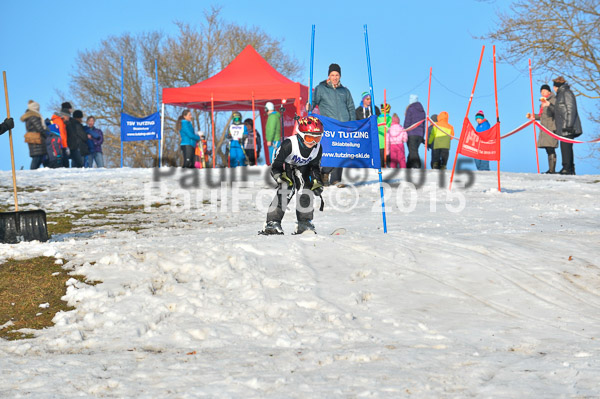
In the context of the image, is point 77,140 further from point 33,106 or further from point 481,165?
point 481,165

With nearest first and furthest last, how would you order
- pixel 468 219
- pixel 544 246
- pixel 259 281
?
pixel 259 281 → pixel 544 246 → pixel 468 219

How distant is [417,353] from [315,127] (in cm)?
390

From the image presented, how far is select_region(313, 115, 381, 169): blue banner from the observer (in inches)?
373

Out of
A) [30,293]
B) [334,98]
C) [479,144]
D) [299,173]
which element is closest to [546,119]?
[479,144]

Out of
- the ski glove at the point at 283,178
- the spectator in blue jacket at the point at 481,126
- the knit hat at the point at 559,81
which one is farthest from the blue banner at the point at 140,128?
the ski glove at the point at 283,178

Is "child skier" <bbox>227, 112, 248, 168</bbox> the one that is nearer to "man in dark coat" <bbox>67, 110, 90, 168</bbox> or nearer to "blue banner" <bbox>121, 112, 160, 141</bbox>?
"blue banner" <bbox>121, 112, 160, 141</bbox>

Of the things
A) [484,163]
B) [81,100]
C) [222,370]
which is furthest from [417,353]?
[81,100]

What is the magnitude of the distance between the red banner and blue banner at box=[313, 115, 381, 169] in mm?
3933

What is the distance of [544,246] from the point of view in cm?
733

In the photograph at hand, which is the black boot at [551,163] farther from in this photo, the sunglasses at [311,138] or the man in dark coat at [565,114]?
the sunglasses at [311,138]

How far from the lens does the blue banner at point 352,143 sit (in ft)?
31.1

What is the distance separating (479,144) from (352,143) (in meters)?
4.50

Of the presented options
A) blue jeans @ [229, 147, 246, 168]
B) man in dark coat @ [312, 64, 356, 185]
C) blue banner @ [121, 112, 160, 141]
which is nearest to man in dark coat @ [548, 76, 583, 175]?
man in dark coat @ [312, 64, 356, 185]

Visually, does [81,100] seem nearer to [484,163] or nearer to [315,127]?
[484,163]
